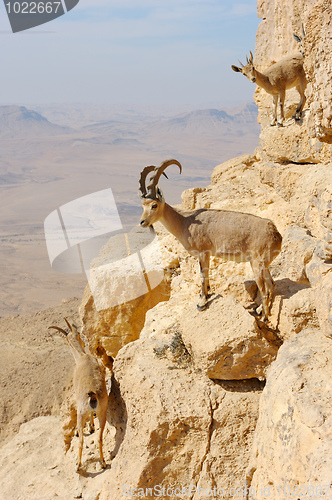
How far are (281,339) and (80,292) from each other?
123 ft

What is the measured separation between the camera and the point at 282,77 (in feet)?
33.2

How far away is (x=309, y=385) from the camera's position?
14.6 feet

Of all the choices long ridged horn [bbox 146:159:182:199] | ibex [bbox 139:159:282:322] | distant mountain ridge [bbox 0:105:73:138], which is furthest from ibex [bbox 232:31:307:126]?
distant mountain ridge [bbox 0:105:73:138]

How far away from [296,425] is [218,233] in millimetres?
3391

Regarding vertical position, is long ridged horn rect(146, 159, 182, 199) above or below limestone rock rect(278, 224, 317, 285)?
above

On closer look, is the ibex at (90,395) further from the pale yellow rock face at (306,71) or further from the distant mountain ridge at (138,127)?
the distant mountain ridge at (138,127)

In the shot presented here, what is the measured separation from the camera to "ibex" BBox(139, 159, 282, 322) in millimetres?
6672

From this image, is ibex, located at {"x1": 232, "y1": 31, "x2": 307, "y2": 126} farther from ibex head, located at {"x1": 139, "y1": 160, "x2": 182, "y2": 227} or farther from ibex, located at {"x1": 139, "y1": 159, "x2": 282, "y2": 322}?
ibex head, located at {"x1": 139, "y1": 160, "x2": 182, "y2": 227}

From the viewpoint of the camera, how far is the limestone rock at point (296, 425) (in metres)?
3.98

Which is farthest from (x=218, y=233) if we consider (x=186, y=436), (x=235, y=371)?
(x=186, y=436)

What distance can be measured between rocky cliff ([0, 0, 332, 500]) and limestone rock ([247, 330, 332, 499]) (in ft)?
0.05

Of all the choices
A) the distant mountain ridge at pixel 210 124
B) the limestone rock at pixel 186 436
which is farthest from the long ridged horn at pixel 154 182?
the distant mountain ridge at pixel 210 124

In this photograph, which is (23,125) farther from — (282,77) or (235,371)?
(235,371)

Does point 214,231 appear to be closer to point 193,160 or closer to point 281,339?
point 281,339
